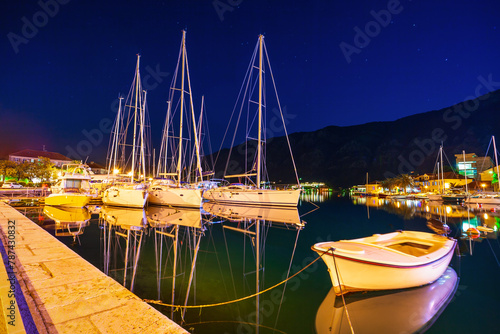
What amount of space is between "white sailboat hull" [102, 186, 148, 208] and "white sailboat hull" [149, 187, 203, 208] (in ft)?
8.13

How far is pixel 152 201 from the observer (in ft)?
96.3

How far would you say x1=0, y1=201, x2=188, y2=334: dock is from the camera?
289cm

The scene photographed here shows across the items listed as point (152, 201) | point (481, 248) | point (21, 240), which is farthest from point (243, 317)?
point (152, 201)

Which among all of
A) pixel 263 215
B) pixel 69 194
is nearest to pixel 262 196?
pixel 263 215

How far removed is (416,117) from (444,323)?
209558 mm

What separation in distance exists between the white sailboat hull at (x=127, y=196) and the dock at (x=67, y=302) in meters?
19.8

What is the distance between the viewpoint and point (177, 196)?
26.7m

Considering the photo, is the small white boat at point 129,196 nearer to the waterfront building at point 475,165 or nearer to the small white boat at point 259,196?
the small white boat at point 259,196

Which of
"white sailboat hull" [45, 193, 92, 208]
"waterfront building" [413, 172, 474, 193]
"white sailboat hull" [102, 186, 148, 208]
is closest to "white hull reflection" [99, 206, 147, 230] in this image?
"white sailboat hull" [102, 186, 148, 208]

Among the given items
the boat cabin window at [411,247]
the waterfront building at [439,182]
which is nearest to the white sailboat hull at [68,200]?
the boat cabin window at [411,247]

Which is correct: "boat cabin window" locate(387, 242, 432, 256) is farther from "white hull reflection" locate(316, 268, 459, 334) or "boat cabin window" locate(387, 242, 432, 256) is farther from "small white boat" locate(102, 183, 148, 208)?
"small white boat" locate(102, 183, 148, 208)

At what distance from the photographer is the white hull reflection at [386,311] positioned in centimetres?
462

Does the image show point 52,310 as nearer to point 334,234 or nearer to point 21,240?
point 21,240

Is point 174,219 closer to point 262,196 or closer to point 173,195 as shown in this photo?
point 173,195
